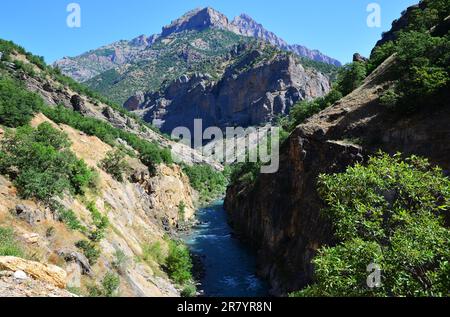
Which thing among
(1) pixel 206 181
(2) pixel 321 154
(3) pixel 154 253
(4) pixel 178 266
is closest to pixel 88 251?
(4) pixel 178 266

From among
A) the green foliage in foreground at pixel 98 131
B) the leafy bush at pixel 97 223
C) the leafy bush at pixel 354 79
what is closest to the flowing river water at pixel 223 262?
the leafy bush at pixel 97 223

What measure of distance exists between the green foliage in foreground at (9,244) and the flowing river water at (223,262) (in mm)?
21346

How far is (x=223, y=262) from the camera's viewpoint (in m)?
47.2

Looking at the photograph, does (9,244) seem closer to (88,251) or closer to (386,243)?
(88,251)

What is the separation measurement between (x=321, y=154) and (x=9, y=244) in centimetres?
2531

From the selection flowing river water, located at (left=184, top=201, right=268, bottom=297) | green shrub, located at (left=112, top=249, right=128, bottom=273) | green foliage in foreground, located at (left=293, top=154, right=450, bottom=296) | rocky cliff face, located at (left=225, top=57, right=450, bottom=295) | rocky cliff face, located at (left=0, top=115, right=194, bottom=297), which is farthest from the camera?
flowing river water, located at (left=184, top=201, right=268, bottom=297)

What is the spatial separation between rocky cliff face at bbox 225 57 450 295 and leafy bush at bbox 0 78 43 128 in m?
27.1

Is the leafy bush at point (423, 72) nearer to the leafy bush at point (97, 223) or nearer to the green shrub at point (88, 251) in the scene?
the leafy bush at point (97, 223)

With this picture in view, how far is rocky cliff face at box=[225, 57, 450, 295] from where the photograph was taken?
92.7 feet

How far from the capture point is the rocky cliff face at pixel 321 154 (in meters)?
28.3

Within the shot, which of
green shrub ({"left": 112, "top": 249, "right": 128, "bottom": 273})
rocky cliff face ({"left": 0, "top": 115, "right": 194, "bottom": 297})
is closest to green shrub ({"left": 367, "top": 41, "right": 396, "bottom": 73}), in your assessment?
rocky cliff face ({"left": 0, "top": 115, "right": 194, "bottom": 297})

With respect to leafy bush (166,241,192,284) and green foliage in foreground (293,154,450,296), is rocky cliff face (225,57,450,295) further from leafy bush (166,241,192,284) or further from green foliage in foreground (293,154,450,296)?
green foliage in foreground (293,154,450,296)

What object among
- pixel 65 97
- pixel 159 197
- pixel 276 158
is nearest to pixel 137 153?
pixel 159 197
